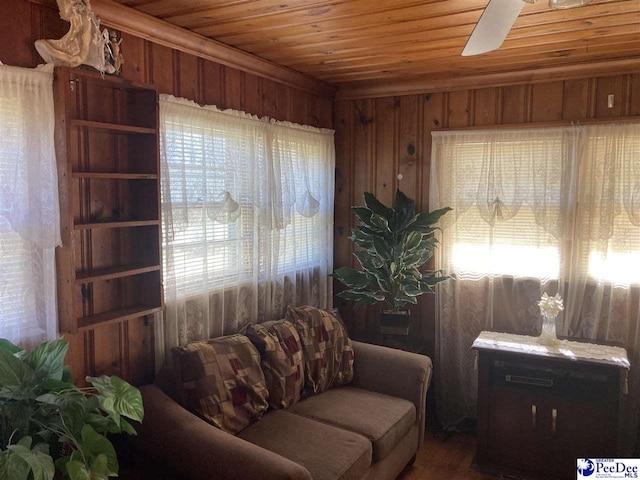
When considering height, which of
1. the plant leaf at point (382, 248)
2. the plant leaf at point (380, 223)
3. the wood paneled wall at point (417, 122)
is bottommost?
the plant leaf at point (382, 248)

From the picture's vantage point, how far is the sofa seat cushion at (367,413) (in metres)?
2.75

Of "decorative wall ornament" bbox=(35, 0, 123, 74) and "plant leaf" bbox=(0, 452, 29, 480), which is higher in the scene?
"decorative wall ornament" bbox=(35, 0, 123, 74)

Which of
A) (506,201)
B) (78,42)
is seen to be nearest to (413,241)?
(506,201)

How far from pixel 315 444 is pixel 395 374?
0.87 m

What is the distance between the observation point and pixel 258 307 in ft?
11.2

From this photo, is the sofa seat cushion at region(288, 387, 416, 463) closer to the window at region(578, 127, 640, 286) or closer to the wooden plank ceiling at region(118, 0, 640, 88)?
the window at region(578, 127, 640, 286)

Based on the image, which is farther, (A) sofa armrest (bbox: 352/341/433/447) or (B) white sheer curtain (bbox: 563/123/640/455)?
(B) white sheer curtain (bbox: 563/123/640/455)

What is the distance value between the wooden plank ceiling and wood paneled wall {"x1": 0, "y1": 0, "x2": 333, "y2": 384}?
19 cm

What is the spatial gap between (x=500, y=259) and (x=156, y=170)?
2398 millimetres

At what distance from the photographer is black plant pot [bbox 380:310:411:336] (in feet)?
12.2

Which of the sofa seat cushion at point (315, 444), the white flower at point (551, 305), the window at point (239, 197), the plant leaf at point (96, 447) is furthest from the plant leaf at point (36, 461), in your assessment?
the white flower at point (551, 305)

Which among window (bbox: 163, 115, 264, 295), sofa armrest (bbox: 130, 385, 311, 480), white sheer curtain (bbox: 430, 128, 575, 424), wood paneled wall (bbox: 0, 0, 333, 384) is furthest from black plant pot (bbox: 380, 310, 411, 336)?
sofa armrest (bbox: 130, 385, 311, 480)

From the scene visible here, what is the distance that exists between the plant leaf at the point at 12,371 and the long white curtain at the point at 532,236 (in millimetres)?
2851

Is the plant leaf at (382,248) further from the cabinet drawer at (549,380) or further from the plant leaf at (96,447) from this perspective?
the plant leaf at (96,447)
